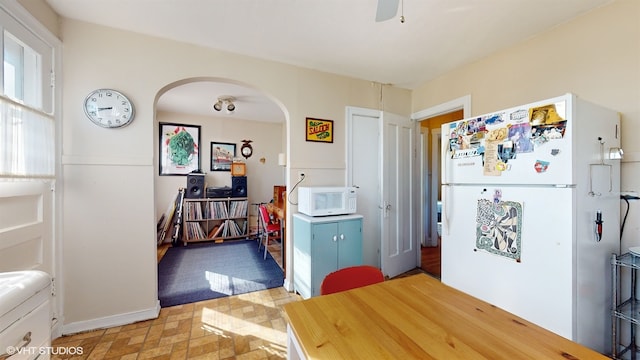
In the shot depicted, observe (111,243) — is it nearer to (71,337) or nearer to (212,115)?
(71,337)

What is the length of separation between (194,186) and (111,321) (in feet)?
8.63

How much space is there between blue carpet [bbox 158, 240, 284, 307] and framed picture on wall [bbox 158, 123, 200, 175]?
4.83ft

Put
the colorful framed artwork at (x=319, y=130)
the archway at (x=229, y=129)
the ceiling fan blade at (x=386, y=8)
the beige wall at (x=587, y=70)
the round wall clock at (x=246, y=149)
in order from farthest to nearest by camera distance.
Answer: the round wall clock at (x=246, y=149) → the archway at (x=229, y=129) → the colorful framed artwork at (x=319, y=130) → the beige wall at (x=587, y=70) → the ceiling fan blade at (x=386, y=8)

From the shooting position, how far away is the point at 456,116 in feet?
13.5

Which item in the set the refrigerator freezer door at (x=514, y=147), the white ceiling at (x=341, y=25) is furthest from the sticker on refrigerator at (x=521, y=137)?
the white ceiling at (x=341, y=25)

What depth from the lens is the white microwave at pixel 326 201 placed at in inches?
92.4

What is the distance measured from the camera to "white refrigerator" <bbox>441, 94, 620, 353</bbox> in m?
1.29

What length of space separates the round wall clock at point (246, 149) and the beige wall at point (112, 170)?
269cm

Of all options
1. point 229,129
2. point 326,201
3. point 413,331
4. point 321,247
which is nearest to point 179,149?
point 229,129

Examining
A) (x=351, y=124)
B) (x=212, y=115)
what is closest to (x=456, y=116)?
(x=351, y=124)

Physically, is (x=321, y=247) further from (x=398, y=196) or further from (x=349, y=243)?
(x=398, y=196)

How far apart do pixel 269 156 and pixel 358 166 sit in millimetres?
2801

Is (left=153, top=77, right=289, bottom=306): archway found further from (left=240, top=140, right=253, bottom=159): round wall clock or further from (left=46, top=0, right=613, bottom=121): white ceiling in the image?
(left=46, top=0, right=613, bottom=121): white ceiling

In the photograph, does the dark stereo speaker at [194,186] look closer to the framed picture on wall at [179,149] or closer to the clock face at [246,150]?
the framed picture on wall at [179,149]
